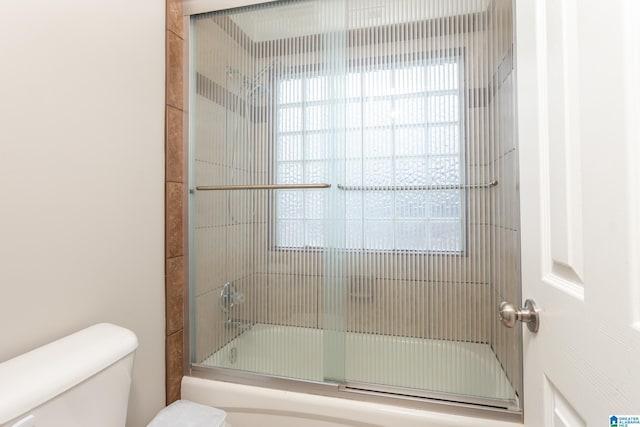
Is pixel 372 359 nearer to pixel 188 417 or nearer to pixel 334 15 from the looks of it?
pixel 188 417

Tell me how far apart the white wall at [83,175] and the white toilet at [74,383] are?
0.32ft

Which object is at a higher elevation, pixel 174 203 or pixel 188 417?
pixel 174 203

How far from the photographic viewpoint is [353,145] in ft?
4.14

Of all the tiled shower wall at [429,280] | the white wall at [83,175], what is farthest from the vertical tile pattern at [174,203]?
the tiled shower wall at [429,280]

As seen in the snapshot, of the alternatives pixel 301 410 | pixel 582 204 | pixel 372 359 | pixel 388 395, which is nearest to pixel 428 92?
pixel 582 204

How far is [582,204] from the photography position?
44 centimetres

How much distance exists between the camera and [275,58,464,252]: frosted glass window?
3.81 ft

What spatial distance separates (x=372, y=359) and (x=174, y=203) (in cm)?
109

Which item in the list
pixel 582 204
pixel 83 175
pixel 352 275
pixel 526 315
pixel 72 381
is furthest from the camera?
pixel 352 275

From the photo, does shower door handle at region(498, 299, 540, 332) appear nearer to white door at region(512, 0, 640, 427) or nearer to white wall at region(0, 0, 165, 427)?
white door at region(512, 0, 640, 427)

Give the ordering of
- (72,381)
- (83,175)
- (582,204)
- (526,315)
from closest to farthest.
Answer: (582,204) < (526,315) < (72,381) < (83,175)

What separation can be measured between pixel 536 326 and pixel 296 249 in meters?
0.89

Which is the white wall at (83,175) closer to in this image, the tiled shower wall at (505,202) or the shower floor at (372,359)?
the shower floor at (372,359)

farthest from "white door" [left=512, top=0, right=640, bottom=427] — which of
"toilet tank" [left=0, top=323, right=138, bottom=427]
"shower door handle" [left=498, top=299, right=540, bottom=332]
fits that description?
"toilet tank" [left=0, top=323, right=138, bottom=427]
